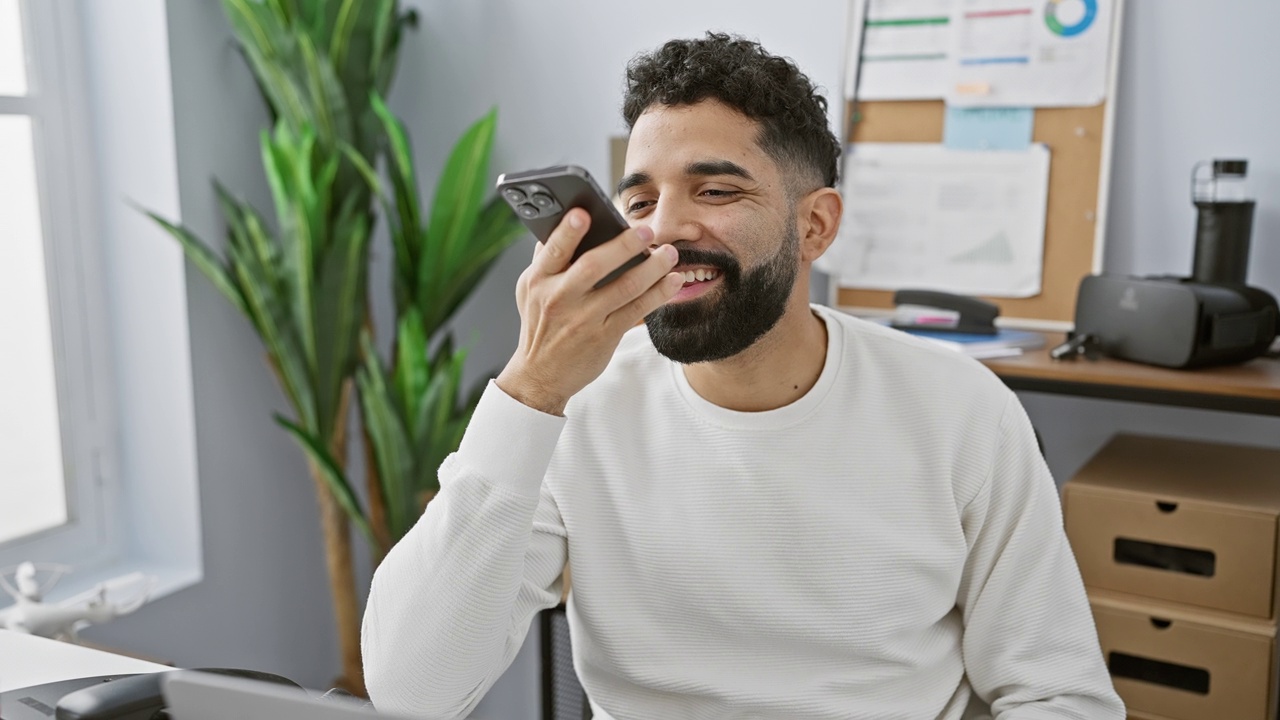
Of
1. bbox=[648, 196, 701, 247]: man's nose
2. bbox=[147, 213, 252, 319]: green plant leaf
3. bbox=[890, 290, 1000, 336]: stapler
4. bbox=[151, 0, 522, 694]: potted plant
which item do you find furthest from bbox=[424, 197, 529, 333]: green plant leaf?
bbox=[648, 196, 701, 247]: man's nose

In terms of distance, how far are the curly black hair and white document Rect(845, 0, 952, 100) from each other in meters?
0.93

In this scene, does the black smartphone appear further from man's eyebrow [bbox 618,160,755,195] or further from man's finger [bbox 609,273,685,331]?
man's eyebrow [bbox 618,160,755,195]

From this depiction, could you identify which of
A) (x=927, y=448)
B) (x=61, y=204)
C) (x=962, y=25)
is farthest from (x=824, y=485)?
(x=61, y=204)

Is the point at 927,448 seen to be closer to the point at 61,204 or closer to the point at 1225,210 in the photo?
the point at 1225,210

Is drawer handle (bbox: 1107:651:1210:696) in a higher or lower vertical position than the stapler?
lower

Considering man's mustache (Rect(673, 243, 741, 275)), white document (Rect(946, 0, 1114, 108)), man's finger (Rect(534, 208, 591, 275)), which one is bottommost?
man's mustache (Rect(673, 243, 741, 275))

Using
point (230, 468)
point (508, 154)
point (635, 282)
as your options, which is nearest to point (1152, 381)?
point (635, 282)

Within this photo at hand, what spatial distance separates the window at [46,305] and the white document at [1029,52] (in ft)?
5.82

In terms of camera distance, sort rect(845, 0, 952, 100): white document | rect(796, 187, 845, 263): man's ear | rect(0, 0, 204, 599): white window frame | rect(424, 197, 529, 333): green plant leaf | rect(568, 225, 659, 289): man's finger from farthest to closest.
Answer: rect(424, 197, 529, 333): green plant leaf
rect(0, 0, 204, 599): white window frame
rect(845, 0, 952, 100): white document
rect(796, 187, 845, 263): man's ear
rect(568, 225, 659, 289): man's finger

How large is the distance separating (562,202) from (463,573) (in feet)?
1.21

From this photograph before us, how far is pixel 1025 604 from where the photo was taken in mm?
1205

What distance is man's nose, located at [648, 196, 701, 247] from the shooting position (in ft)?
3.84

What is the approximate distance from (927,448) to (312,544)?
193cm

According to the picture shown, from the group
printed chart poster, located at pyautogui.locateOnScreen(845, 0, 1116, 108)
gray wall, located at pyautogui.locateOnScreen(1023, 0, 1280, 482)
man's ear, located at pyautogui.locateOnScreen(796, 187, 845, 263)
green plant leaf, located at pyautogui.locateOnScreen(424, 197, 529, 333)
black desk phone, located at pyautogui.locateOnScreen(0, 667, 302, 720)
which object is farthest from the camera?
green plant leaf, located at pyautogui.locateOnScreen(424, 197, 529, 333)
